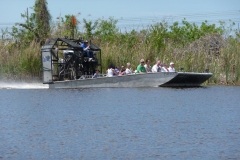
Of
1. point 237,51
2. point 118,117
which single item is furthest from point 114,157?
point 237,51

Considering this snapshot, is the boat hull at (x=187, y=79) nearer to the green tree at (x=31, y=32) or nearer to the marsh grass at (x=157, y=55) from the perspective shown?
the marsh grass at (x=157, y=55)

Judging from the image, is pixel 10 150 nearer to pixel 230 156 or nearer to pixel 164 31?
pixel 230 156

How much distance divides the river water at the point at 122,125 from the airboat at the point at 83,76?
281cm

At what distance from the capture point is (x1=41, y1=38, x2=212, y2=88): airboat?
4122 cm

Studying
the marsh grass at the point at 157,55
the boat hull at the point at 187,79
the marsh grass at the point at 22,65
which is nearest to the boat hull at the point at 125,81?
the boat hull at the point at 187,79

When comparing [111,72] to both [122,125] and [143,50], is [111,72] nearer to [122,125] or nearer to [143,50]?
[143,50]

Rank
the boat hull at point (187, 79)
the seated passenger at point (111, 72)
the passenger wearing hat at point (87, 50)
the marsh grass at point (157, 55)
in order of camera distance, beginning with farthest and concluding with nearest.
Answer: the marsh grass at point (157, 55) → the passenger wearing hat at point (87, 50) → the seated passenger at point (111, 72) → the boat hull at point (187, 79)

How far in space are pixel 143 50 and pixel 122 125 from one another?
78.4ft

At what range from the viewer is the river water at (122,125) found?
19.0 m

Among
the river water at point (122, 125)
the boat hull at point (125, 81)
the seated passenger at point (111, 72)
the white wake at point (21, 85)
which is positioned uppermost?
the seated passenger at point (111, 72)

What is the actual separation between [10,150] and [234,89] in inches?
889

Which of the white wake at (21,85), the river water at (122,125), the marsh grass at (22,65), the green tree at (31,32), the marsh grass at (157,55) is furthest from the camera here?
the green tree at (31,32)

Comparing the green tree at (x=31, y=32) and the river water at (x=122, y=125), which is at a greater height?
the green tree at (x=31, y=32)

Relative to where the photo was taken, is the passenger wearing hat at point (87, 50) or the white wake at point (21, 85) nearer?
the passenger wearing hat at point (87, 50)
